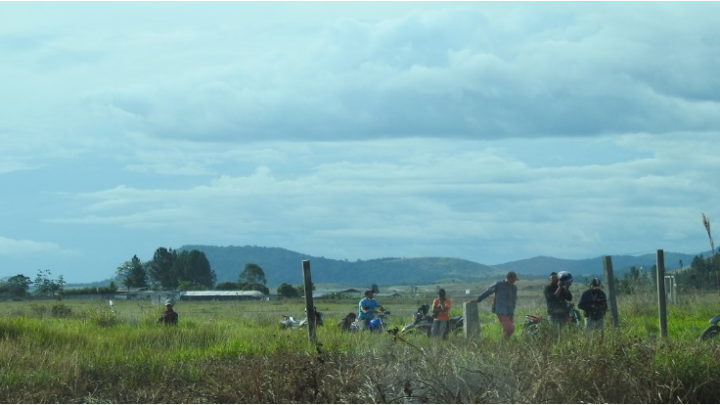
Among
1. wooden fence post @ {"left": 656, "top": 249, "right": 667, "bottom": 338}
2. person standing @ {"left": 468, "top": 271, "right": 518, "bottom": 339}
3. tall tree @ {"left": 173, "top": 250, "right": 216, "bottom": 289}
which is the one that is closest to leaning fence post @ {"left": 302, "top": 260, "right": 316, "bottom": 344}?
person standing @ {"left": 468, "top": 271, "right": 518, "bottom": 339}

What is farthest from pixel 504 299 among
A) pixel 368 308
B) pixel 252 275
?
pixel 252 275

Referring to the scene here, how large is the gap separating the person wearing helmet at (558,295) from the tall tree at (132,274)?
224 feet

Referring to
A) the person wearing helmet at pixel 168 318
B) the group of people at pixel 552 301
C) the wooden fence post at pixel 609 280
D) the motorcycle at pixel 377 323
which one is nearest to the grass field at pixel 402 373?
the wooden fence post at pixel 609 280

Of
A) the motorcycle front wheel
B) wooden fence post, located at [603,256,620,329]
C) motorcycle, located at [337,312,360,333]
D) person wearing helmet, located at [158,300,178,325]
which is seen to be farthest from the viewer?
person wearing helmet, located at [158,300,178,325]

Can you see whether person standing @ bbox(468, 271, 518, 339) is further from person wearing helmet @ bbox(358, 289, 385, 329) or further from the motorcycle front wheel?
person wearing helmet @ bbox(358, 289, 385, 329)

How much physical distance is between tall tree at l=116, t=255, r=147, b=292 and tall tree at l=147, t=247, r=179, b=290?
11289 millimetres

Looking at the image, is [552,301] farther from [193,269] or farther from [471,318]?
[193,269]

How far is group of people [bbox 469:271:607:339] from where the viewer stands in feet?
59.4

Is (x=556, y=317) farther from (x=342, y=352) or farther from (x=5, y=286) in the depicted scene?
(x=5, y=286)

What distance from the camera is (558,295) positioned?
18469mm

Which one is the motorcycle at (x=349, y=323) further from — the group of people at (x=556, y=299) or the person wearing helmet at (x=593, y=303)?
the person wearing helmet at (x=593, y=303)

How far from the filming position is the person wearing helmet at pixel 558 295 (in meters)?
18.1

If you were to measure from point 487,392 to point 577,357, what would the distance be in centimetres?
137

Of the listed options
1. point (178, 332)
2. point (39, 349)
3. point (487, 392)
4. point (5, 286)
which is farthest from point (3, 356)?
point (5, 286)
